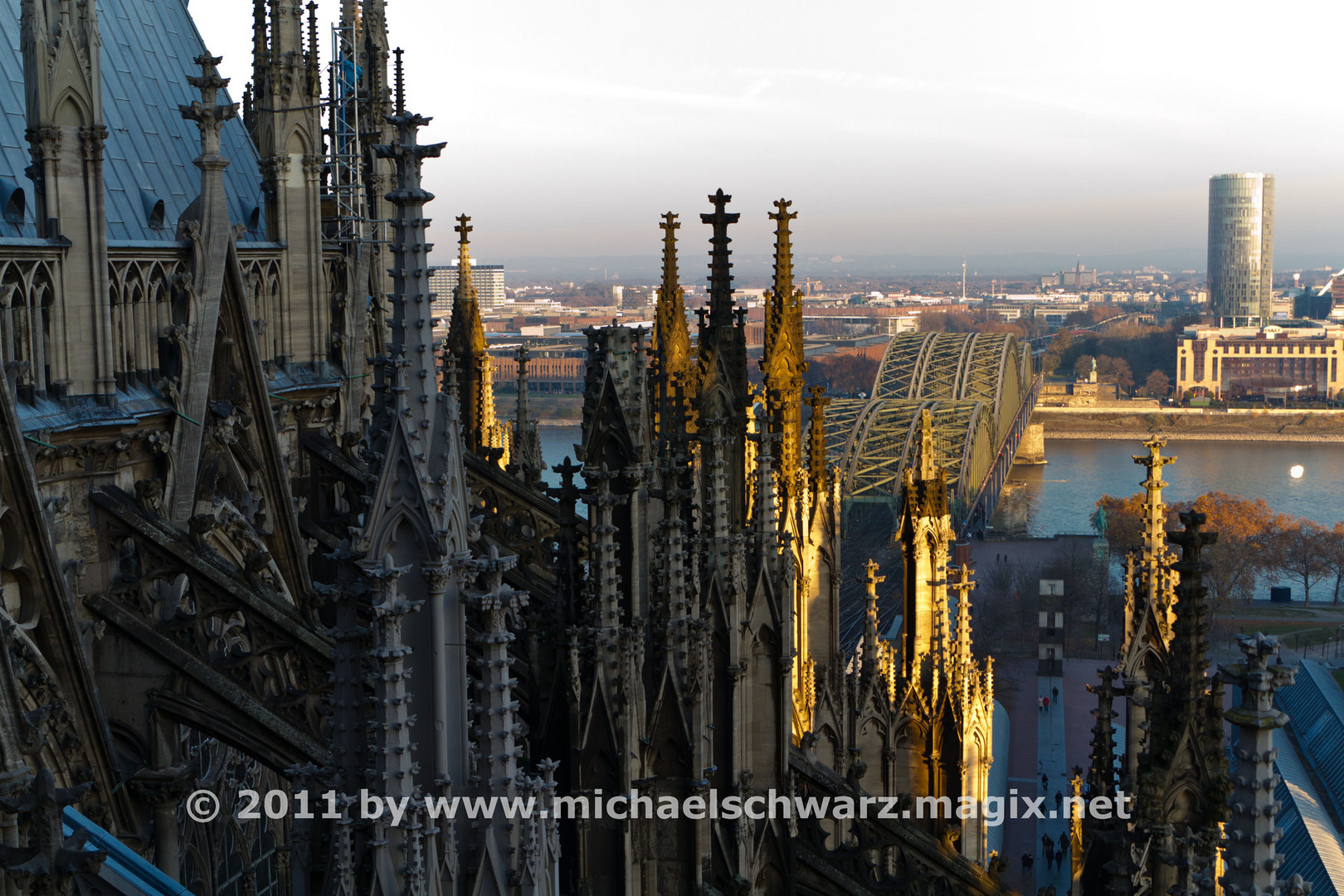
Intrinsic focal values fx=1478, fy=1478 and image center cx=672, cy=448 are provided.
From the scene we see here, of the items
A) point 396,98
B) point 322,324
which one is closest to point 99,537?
point 322,324

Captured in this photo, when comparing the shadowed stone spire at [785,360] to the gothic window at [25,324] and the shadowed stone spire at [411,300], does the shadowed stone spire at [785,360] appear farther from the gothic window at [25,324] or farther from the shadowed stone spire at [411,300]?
the shadowed stone spire at [411,300]

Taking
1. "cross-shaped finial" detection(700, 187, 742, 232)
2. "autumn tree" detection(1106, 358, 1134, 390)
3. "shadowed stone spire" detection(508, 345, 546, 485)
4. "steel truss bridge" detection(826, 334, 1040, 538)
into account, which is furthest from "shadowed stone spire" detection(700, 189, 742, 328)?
"autumn tree" detection(1106, 358, 1134, 390)

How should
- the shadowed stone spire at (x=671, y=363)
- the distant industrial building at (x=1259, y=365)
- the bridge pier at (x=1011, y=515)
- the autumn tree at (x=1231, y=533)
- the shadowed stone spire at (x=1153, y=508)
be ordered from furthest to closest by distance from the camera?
the distant industrial building at (x=1259, y=365)
the bridge pier at (x=1011, y=515)
the autumn tree at (x=1231, y=533)
the shadowed stone spire at (x=671, y=363)
the shadowed stone spire at (x=1153, y=508)

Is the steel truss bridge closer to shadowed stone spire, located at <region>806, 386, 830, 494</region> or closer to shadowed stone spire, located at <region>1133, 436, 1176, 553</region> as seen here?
shadowed stone spire, located at <region>806, 386, 830, 494</region>

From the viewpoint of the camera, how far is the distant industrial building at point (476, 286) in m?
35.2

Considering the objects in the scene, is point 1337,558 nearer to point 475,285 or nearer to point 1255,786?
point 475,285

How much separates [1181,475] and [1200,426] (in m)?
32.3

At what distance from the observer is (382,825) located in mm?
5727

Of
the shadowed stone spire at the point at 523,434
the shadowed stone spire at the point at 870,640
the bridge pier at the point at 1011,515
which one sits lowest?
the bridge pier at the point at 1011,515

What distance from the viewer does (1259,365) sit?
182 meters

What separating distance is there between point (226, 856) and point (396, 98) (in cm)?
1317

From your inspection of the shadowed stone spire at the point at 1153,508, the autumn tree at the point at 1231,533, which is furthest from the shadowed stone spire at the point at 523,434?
the autumn tree at the point at 1231,533

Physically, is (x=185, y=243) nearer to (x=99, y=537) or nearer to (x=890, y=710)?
(x=99, y=537)

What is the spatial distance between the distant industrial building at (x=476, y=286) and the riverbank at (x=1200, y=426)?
74.3m
